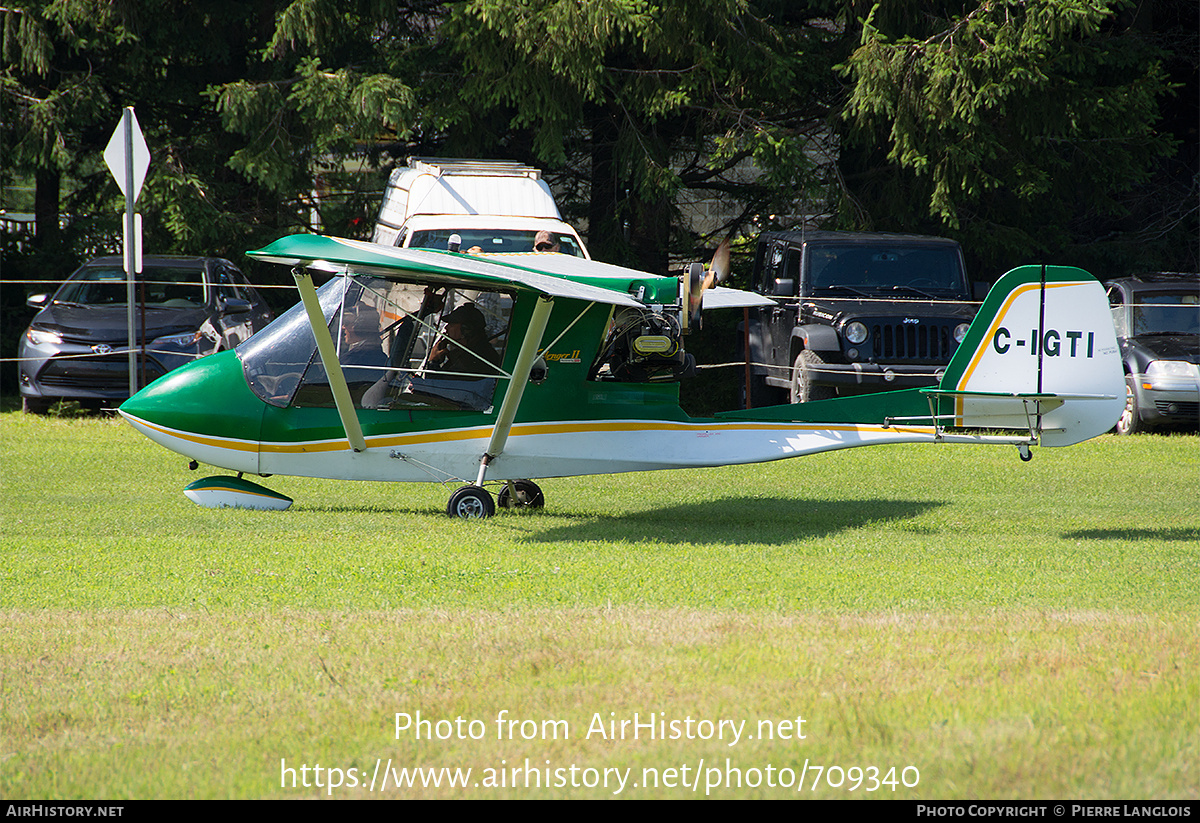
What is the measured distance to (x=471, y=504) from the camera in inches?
351

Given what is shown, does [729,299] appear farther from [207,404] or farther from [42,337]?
[42,337]

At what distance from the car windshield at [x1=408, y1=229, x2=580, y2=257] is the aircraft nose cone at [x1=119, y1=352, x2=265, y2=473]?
5.40 m

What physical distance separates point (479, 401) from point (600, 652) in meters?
4.38

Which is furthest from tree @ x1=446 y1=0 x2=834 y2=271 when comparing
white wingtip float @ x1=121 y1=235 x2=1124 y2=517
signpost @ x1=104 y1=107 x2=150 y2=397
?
white wingtip float @ x1=121 y1=235 x2=1124 y2=517

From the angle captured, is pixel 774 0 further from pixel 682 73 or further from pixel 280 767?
pixel 280 767

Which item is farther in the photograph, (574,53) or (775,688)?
(574,53)

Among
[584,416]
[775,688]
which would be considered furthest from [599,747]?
[584,416]

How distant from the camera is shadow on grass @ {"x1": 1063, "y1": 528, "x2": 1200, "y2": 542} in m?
8.14

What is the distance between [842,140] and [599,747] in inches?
624

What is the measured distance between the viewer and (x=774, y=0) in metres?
17.7

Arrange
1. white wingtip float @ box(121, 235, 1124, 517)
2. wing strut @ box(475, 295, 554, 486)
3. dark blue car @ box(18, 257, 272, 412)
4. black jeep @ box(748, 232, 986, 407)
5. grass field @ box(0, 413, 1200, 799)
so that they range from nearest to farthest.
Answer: grass field @ box(0, 413, 1200, 799) → wing strut @ box(475, 295, 554, 486) → white wingtip float @ box(121, 235, 1124, 517) → black jeep @ box(748, 232, 986, 407) → dark blue car @ box(18, 257, 272, 412)

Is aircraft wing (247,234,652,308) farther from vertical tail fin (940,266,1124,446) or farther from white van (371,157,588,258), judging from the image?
white van (371,157,588,258)

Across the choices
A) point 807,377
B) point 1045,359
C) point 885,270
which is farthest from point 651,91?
point 1045,359

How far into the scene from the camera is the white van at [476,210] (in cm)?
1434
